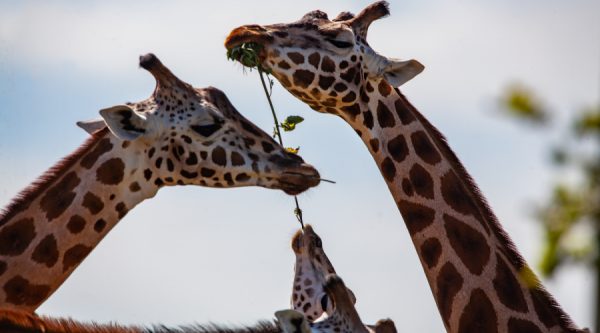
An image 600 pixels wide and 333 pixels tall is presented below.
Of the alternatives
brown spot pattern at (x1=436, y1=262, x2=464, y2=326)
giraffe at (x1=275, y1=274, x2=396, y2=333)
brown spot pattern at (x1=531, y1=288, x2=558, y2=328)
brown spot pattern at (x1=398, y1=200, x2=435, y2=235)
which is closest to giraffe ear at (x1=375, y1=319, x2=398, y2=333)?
giraffe at (x1=275, y1=274, x2=396, y2=333)

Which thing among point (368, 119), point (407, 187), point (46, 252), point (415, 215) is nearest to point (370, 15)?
point (368, 119)

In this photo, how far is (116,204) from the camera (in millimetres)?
8852

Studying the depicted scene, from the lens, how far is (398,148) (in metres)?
9.30

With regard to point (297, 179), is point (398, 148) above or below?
above

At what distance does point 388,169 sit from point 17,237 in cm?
338

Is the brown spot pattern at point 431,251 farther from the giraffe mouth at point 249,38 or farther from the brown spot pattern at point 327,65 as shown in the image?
the giraffe mouth at point 249,38

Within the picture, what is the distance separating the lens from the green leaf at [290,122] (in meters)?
10.1

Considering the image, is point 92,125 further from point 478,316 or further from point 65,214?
point 478,316

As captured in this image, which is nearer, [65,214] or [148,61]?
[65,214]

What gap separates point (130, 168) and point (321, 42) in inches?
89.1

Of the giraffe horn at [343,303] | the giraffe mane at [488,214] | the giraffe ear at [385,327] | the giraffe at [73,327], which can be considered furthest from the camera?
the giraffe mane at [488,214]

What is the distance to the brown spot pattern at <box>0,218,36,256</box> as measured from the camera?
8.48 metres

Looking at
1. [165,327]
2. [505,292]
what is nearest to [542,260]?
[165,327]

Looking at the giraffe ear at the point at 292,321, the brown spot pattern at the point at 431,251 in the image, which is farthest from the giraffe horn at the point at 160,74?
the giraffe ear at the point at 292,321
